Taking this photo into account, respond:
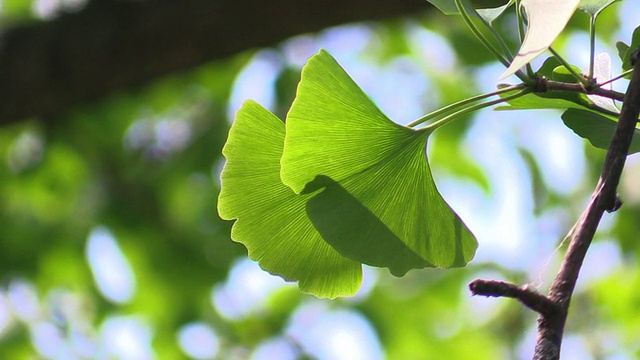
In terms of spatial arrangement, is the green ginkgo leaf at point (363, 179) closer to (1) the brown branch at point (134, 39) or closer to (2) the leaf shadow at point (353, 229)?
(2) the leaf shadow at point (353, 229)

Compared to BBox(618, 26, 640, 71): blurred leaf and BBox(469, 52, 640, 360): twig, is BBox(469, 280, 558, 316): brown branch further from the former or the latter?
BBox(618, 26, 640, 71): blurred leaf

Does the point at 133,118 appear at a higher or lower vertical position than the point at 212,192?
higher

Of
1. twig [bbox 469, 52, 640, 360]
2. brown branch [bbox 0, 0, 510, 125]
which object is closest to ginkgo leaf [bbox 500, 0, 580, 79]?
twig [bbox 469, 52, 640, 360]

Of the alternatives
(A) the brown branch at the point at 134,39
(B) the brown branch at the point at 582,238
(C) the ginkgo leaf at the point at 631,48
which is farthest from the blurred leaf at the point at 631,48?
(A) the brown branch at the point at 134,39

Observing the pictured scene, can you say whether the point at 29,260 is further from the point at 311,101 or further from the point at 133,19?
the point at 311,101

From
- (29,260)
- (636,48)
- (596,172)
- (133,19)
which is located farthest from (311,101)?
(29,260)

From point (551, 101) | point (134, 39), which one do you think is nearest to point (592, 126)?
point (551, 101)
